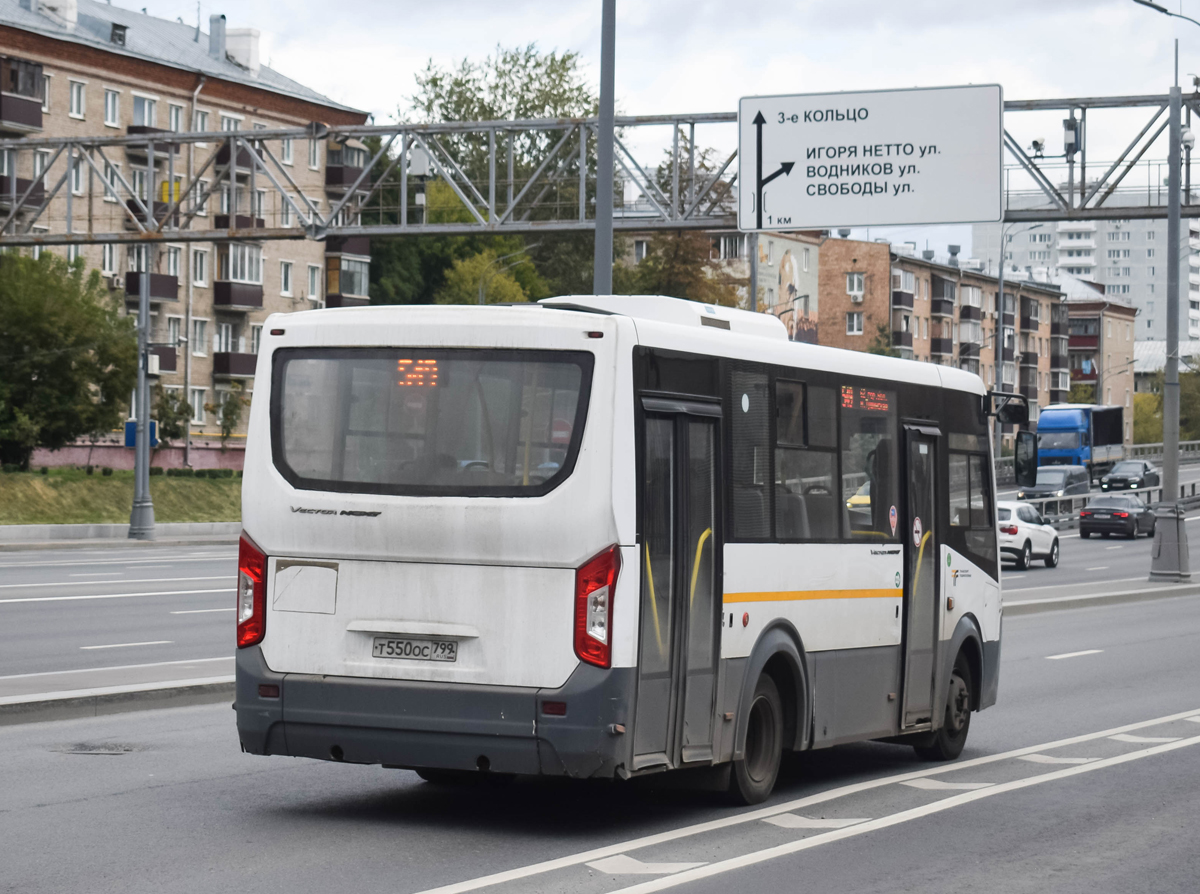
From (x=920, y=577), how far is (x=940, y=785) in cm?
134

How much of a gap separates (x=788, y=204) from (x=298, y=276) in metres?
59.5

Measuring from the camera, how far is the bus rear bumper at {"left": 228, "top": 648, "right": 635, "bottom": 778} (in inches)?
333

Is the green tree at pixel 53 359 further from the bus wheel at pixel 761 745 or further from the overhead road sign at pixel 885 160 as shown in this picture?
the bus wheel at pixel 761 745

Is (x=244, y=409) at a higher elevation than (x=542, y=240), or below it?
below

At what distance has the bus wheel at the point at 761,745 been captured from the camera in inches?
384

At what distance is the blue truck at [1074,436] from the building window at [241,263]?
35132mm

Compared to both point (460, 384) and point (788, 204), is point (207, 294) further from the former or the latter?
point (460, 384)

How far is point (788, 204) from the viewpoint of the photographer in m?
25.8

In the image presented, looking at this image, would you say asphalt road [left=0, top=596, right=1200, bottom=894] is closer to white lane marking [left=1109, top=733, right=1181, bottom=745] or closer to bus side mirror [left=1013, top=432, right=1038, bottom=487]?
white lane marking [left=1109, top=733, right=1181, bottom=745]

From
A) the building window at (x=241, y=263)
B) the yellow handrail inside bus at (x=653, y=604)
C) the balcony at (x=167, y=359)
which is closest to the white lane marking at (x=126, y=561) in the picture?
the yellow handrail inside bus at (x=653, y=604)

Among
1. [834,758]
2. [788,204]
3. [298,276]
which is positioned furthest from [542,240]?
[834,758]

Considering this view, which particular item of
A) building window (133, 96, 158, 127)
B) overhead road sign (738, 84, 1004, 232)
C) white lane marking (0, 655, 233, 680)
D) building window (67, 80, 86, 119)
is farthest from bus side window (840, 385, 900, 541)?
building window (133, 96, 158, 127)

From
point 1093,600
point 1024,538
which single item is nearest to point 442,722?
point 1093,600

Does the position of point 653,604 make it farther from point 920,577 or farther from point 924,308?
point 924,308
